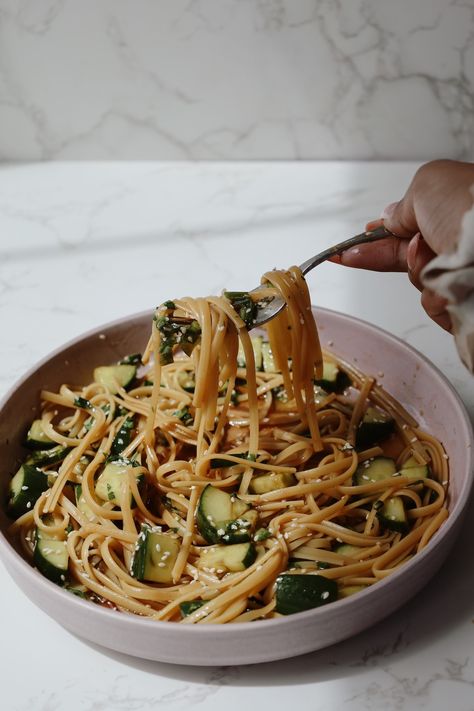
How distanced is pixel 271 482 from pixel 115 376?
0.62 meters

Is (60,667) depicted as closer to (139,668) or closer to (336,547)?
(139,668)

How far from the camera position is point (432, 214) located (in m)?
1.94

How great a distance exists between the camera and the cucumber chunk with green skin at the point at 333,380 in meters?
2.50

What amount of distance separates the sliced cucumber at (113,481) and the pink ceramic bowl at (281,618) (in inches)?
9.7

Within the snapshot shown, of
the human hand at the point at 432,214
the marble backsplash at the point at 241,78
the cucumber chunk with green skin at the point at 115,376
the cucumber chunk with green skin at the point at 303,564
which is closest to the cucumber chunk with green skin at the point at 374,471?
the cucumber chunk with green skin at the point at 303,564

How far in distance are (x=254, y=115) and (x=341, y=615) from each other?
2672 millimetres

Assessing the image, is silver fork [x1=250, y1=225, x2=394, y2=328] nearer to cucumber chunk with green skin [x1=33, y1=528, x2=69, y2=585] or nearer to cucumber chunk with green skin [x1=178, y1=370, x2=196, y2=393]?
cucumber chunk with green skin [x1=178, y1=370, x2=196, y2=393]

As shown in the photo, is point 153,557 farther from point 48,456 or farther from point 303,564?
point 48,456

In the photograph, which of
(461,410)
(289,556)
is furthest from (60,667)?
(461,410)

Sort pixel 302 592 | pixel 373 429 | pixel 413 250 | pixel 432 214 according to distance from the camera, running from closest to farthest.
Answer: pixel 302 592 → pixel 432 214 → pixel 413 250 → pixel 373 429

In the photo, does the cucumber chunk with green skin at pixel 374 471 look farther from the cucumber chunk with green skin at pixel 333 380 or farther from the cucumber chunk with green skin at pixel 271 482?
the cucumber chunk with green skin at pixel 333 380

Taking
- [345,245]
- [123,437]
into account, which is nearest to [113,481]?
[123,437]

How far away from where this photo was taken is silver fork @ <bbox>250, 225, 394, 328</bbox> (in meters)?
2.18

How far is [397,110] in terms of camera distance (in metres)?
3.78
